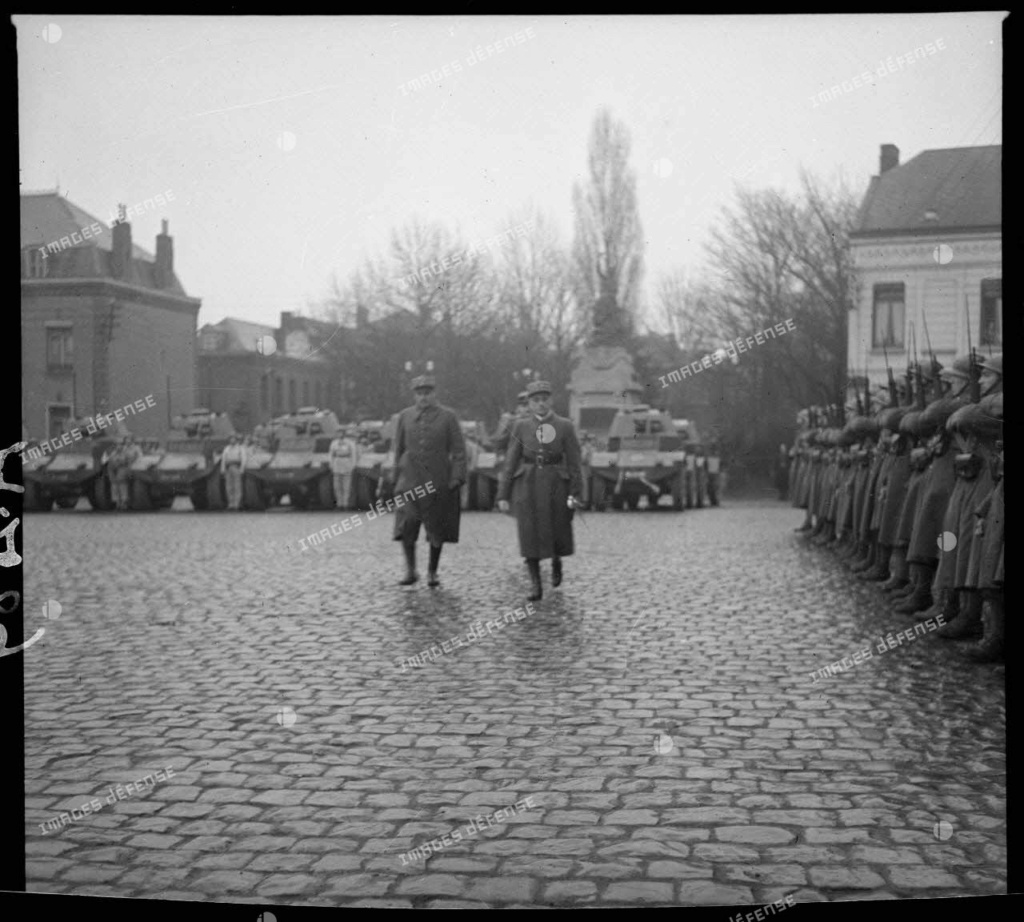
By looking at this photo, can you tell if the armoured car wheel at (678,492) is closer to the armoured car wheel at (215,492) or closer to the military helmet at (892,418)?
the armoured car wheel at (215,492)

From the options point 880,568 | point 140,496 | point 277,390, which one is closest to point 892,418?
point 880,568

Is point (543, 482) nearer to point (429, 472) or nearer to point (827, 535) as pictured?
point (429, 472)

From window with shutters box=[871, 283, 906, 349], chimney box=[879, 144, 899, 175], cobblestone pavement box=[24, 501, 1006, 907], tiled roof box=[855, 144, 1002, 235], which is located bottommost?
cobblestone pavement box=[24, 501, 1006, 907]

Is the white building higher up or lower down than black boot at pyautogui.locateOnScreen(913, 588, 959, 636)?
higher up

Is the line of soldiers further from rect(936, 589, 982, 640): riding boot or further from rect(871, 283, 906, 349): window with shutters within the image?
rect(871, 283, 906, 349): window with shutters

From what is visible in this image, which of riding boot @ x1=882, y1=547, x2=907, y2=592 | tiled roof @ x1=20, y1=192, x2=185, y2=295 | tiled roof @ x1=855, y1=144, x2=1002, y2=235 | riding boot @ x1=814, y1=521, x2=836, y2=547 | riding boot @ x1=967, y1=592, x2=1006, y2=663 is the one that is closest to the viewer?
tiled roof @ x1=20, y1=192, x2=185, y2=295

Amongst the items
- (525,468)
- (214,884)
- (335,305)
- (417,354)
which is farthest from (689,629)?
(417,354)

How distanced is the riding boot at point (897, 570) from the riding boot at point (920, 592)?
71 centimetres

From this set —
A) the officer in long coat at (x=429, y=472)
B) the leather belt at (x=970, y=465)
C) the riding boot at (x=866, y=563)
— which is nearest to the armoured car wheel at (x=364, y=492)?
the officer in long coat at (x=429, y=472)

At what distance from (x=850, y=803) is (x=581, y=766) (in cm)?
101

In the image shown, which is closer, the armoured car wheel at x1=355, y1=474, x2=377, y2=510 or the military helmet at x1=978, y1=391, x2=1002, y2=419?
the military helmet at x1=978, y1=391, x2=1002, y2=419

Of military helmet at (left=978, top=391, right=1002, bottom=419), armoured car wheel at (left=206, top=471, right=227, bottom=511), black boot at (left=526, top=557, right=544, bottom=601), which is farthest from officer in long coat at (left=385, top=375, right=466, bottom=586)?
armoured car wheel at (left=206, top=471, right=227, bottom=511)

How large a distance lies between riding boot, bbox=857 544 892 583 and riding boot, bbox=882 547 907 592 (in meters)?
0.81

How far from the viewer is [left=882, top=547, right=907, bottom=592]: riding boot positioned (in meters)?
9.59
